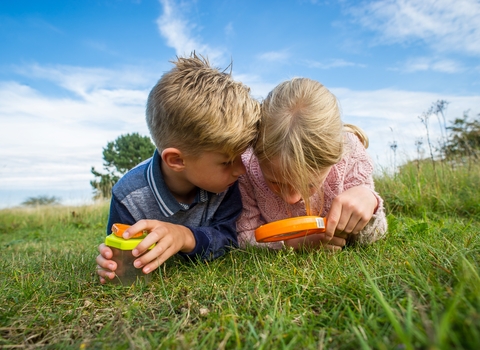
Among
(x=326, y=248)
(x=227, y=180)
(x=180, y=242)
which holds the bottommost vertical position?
(x=326, y=248)

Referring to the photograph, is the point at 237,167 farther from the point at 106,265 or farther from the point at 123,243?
the point at 106,265

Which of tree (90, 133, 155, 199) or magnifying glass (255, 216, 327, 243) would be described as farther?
tree (90, 133, 155, 199)

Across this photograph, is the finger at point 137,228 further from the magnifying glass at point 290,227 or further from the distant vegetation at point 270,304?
the magnifying glass at point 290,227

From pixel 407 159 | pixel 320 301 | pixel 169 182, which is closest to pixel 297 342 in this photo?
pixel 320 301

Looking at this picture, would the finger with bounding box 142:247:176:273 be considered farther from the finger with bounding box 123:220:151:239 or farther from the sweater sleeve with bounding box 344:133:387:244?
the sweater sleeve with bounding box 344:133:387:244

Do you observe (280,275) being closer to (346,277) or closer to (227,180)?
(346,277)

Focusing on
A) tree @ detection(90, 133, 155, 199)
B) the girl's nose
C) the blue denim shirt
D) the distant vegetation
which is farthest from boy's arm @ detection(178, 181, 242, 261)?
tree @ detection(90, 133, 155, 199)

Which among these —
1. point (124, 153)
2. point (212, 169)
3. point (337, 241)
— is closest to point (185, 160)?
point (212, 169)

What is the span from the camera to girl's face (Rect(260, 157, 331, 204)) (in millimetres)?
2143

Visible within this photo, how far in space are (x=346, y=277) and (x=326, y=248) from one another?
76 centimetres

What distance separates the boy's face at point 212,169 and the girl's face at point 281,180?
0.56 feet

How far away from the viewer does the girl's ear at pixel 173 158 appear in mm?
2232

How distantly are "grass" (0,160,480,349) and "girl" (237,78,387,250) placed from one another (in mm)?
183

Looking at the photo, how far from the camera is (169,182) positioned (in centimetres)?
256
